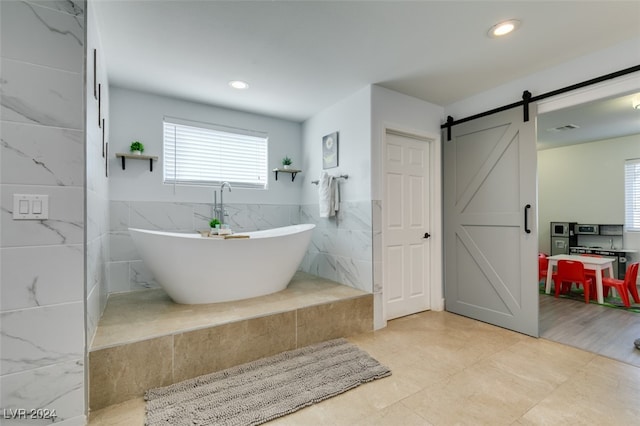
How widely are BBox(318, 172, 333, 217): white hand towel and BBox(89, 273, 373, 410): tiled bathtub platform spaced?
83cm

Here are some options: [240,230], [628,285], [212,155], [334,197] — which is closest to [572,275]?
[628,285]

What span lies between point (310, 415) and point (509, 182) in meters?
2.59

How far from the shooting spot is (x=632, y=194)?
4.63 m

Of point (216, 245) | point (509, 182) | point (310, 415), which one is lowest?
point (310, 415)

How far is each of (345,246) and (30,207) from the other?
2399 mm

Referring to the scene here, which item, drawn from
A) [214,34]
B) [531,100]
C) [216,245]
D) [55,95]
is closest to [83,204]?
[55,95]

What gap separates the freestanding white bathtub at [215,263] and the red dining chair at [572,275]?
11.5ft

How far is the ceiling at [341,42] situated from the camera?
5.76ft

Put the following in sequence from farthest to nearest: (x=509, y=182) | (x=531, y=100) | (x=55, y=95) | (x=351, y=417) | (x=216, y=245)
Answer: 1. (x=509, y=182)
2. (x=531, y=100)
3. (x=216, y=245)
4. (x=351, y=417)
5. (x=55, y=95)

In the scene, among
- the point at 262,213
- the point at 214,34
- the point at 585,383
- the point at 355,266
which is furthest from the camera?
the point at 262,213

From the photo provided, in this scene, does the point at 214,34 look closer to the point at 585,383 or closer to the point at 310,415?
the point at 310,415

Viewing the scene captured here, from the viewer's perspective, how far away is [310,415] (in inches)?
61.6

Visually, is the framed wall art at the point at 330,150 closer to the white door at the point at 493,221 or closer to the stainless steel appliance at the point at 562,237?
the white door at the point at 493,221

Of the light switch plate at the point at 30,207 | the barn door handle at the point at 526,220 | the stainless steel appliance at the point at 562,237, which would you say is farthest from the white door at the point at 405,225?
the stainless steel appliance at the point at 562,237
